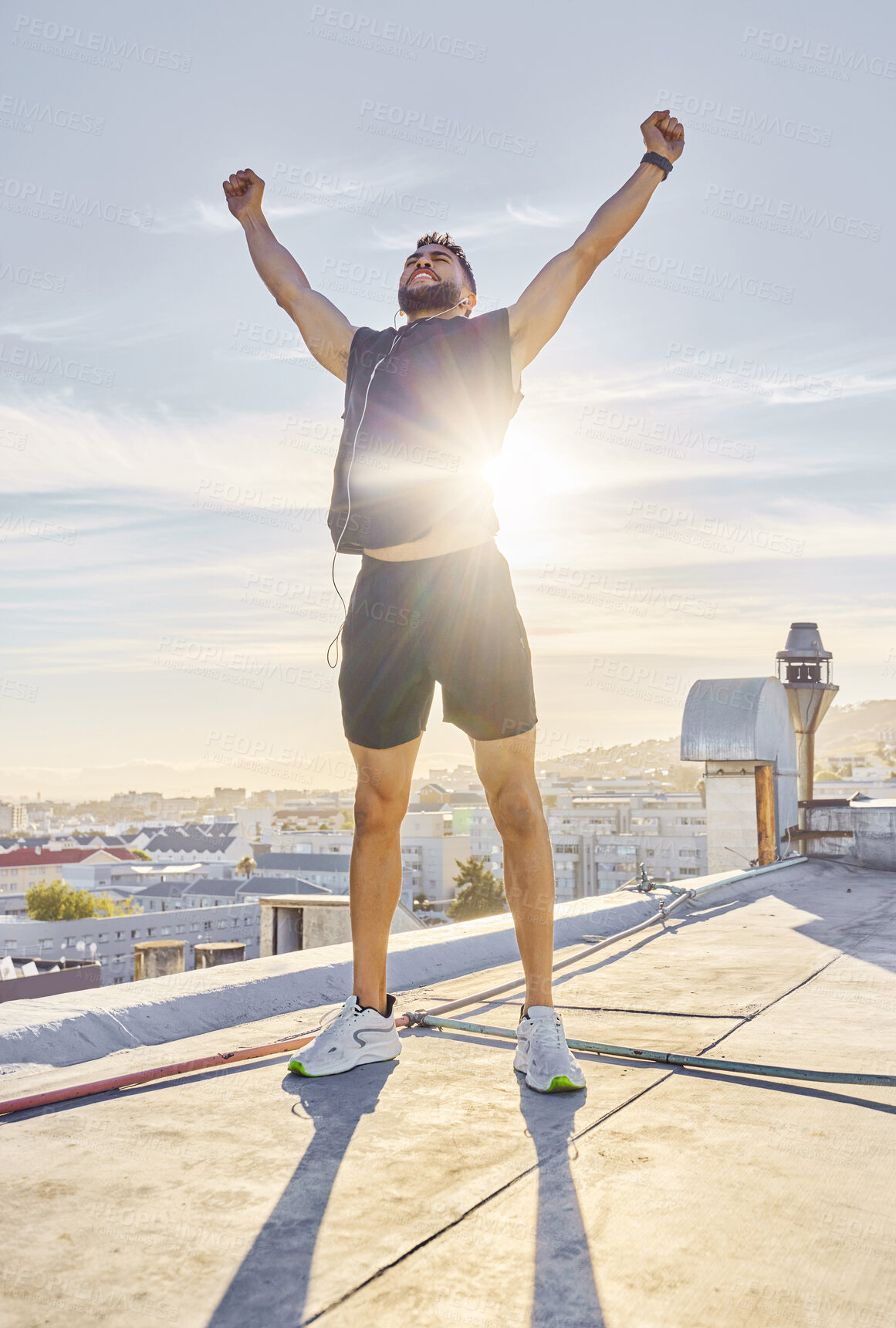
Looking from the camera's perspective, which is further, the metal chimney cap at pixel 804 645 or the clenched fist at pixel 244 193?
the metal chimney cap at pixel 804 645

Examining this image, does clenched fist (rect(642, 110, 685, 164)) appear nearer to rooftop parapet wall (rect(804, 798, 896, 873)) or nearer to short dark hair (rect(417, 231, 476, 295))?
short dark hair (rect(417, 231, 476, 295))

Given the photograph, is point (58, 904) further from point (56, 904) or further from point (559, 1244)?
point (559, 1244)

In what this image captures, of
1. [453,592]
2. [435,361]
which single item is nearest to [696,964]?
[453,592]

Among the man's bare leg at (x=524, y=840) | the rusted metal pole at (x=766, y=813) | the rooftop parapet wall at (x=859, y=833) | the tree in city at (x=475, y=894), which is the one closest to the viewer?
the man's bare leg at (x=524, y=840)

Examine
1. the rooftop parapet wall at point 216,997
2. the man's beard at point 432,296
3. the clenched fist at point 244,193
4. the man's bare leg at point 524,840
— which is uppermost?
the clenched fist at point 244,193

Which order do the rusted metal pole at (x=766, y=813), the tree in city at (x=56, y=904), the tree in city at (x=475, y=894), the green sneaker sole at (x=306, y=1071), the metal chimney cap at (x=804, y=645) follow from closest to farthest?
1. the green sneaker sole at (x=306, y=1071)
2. the rusted metal pole at (x=766, y=813)
3. the metal chimney cap at (x=804, y=645)
4. the tree in city at (x=475, y=894)
5. the tree in city at (x=56, y=904)

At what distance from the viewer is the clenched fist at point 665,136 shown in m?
2.12

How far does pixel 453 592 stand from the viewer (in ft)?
6.59

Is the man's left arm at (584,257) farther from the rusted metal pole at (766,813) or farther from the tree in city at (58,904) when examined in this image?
the tree in city at (58,904)

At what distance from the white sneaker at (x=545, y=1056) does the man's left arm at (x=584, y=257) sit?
1319mm

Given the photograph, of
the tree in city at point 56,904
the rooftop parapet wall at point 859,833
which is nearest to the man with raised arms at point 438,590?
the rooftop parapet wall at point 859,833

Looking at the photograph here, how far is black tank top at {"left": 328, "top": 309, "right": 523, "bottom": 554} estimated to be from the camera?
2002mm

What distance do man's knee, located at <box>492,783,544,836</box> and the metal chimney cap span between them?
1093cm

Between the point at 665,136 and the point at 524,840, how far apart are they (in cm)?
160
